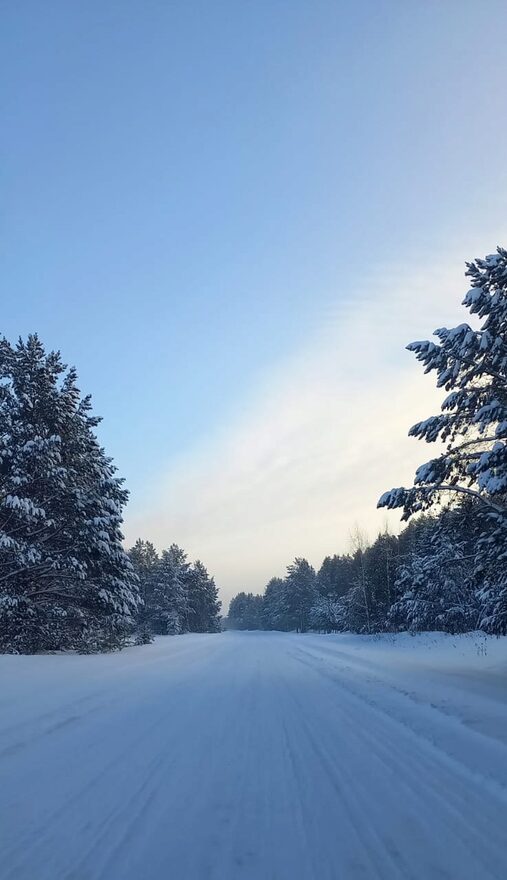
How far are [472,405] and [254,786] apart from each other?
10515 millimetres

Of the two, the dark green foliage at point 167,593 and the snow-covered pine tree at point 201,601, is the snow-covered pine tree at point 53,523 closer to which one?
the dark green foliage at point 167,593

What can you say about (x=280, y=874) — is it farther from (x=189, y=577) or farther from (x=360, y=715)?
(x=189, y=577)

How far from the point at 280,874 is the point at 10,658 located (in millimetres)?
13602

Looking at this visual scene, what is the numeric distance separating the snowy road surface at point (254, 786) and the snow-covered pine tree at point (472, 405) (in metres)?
3.74

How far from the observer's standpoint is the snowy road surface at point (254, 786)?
3197mm

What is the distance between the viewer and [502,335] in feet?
40.6

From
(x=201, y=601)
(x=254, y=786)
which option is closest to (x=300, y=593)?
(x=201, y=601)

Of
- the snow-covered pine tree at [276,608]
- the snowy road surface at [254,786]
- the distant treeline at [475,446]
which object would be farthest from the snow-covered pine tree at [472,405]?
the snow-covered pine tree at [276,608]

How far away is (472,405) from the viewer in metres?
12.7

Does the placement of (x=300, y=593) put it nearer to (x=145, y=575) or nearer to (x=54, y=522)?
(x=145, y=575)

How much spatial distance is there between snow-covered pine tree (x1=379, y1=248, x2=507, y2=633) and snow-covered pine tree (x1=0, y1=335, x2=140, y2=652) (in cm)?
1223

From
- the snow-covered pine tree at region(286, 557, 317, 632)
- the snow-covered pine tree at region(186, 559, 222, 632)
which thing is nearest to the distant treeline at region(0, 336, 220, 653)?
the snow-covered pine tree at region(186, 559, 222, 632)

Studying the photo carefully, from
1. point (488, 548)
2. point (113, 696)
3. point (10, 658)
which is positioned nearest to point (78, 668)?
point (10, 658)

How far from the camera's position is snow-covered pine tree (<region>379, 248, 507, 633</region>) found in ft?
38.6
